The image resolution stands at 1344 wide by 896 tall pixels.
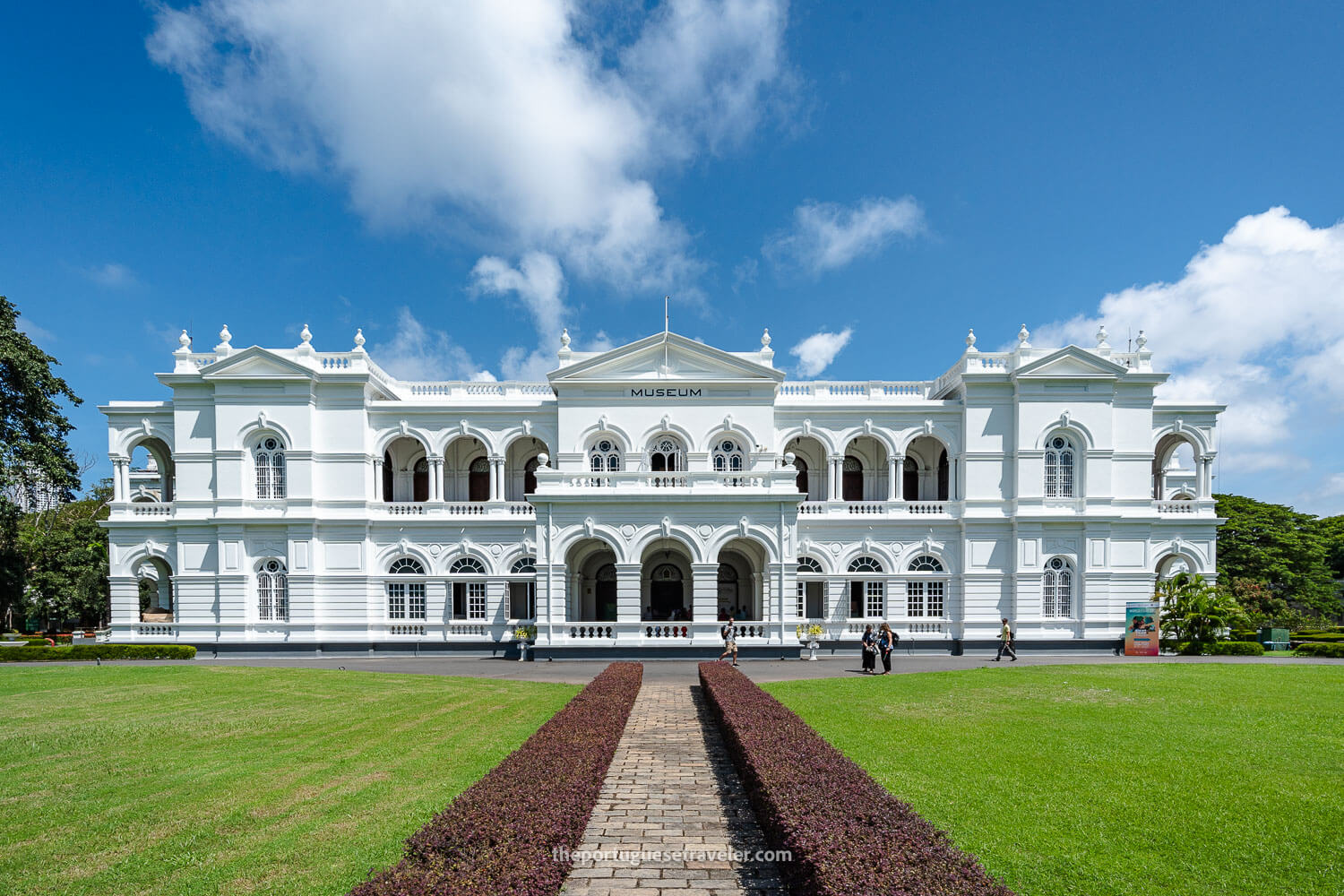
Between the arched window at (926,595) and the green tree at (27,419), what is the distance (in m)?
34.0

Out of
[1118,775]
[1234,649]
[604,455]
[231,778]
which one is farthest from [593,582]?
[1234,649]

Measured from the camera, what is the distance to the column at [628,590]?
90.1 feet

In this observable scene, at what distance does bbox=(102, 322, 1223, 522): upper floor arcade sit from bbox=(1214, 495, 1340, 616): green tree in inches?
841

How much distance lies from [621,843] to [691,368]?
24121 mm

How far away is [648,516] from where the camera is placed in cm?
2762

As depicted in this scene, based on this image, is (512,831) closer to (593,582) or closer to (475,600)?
(475,600)

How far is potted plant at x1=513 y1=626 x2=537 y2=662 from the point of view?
90.3 feet

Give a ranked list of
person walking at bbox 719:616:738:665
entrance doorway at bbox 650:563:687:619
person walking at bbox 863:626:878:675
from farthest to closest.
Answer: entrance doorway at bbox 650:563:687:619 → person walking at bbox 719:616:738:665 → person walking at bbox 863:626:878:675

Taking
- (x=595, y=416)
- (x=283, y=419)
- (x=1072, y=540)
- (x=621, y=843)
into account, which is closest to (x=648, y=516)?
(x=595, y=416)

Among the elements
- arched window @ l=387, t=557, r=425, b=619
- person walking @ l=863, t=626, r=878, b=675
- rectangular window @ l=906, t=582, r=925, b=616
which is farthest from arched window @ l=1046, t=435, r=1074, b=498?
arched window @ l=387, t=557, r=425, b=619

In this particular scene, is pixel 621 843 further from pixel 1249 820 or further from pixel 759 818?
pixel 1249 820

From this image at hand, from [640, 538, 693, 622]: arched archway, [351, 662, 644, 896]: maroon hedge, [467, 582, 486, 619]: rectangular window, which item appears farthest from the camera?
[640, 538, 693, 622]: arched archway

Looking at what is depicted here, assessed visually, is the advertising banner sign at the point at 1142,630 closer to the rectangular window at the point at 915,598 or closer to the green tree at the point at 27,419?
the rectangular window at the point at 915,598

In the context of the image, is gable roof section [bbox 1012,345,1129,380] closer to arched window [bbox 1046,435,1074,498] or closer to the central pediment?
arched window [bbox 1046,435,1074,498]
